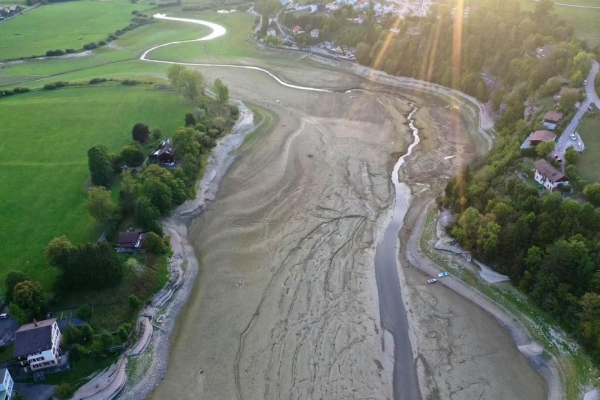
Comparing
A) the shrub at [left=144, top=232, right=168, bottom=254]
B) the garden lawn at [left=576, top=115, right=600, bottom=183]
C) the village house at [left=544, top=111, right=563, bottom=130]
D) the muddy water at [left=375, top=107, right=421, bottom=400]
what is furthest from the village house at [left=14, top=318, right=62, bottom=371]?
the village house at [left=544, top=111, right=563, bottom=130]

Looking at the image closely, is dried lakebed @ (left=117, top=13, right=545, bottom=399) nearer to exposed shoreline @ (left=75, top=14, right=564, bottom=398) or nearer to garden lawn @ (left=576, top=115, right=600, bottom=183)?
exposed shoreline @ (left=75, top=14, right=564, bottom=398)

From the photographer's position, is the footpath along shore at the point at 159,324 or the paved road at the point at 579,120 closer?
the footpath along shore at the point at 159,324

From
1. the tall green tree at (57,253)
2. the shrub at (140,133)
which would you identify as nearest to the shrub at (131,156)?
the shrub at (140,133)

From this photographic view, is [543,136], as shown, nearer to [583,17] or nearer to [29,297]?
[583,17]

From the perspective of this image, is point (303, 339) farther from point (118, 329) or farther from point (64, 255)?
point (64, 255)

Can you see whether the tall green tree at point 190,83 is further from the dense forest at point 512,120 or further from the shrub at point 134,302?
the shrub at point 134,302

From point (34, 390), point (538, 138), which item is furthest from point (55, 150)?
point (538, 138)
